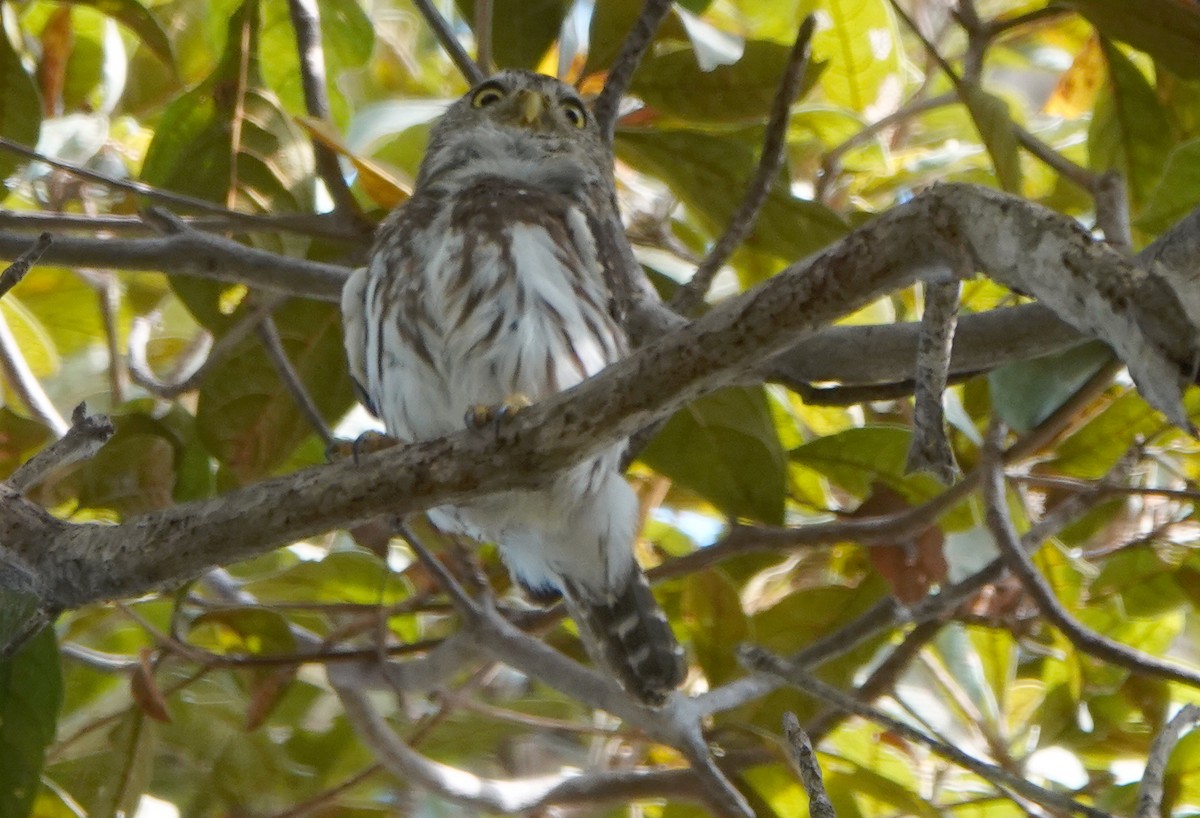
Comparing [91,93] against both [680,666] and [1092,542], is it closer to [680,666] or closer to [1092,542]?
[680,666]

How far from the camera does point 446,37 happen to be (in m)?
3.34

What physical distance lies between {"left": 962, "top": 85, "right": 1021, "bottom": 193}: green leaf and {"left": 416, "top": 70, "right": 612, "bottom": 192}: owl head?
1.09 meters

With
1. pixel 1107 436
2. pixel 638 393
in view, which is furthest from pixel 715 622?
pixel 638 393

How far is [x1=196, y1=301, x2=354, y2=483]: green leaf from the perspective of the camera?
3303 mm

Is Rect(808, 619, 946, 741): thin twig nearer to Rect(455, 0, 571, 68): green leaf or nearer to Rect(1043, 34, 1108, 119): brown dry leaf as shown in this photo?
Rect(455, 0, 571, 68): green leaf

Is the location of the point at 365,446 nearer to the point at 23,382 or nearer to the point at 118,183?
the point at 118,183

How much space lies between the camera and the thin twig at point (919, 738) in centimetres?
206

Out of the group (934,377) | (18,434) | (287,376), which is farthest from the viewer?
(18,434)

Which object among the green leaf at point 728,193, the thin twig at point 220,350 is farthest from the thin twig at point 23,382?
the green leaf at point 728,193

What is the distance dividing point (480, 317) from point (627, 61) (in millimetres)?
637

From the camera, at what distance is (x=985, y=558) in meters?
3.25

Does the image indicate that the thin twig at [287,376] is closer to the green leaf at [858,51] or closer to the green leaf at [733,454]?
the green leaf at [733,454]

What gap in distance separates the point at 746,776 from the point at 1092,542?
1.45m

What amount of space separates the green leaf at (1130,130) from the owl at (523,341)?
3.91ft
